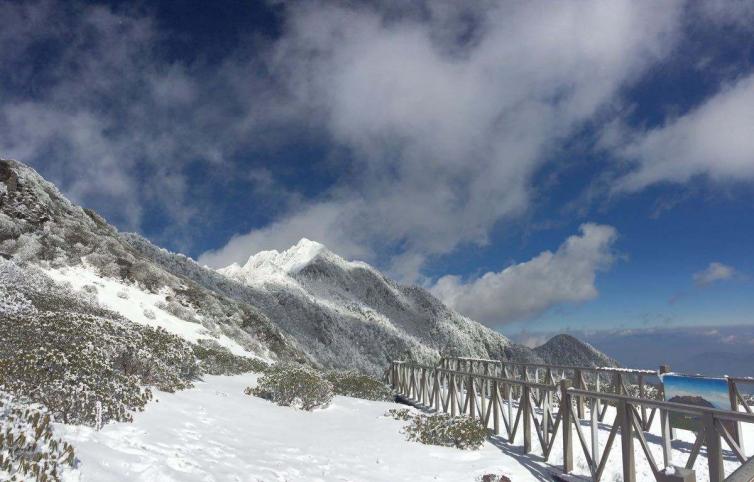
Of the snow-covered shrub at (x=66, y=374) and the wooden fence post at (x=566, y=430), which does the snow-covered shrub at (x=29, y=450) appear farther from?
the wooden fence post at (x=566, y=430)

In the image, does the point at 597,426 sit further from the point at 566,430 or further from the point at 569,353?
the point at 569,353

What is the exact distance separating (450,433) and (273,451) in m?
4.22

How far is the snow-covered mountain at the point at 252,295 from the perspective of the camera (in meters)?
26.6

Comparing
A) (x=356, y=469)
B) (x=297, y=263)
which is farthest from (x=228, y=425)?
(x=297, y=263)

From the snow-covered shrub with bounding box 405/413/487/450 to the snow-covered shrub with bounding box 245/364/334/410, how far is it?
3680 mm

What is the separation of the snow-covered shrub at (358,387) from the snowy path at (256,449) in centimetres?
631

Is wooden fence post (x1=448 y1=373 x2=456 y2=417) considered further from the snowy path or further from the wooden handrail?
the wooden handrail

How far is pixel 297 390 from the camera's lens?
1380 cm

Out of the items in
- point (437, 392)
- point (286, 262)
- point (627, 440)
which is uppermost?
point (286, 262)

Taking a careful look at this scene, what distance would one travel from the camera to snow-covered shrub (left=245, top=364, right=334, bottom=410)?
13664mm

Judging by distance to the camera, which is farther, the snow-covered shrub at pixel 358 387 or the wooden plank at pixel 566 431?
the snow-covered shrub at pixel 358 387

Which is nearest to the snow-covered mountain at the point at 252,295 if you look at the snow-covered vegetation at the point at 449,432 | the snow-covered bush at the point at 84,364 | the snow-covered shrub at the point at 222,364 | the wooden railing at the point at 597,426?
the snow-covered shrub at the point at 222,364

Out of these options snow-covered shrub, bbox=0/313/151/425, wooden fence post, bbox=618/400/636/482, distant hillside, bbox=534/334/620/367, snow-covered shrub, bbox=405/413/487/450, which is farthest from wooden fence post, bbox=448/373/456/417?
distant hillside, bbox=534/334/620/367

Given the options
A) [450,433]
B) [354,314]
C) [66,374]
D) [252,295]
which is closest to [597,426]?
[450,433]
